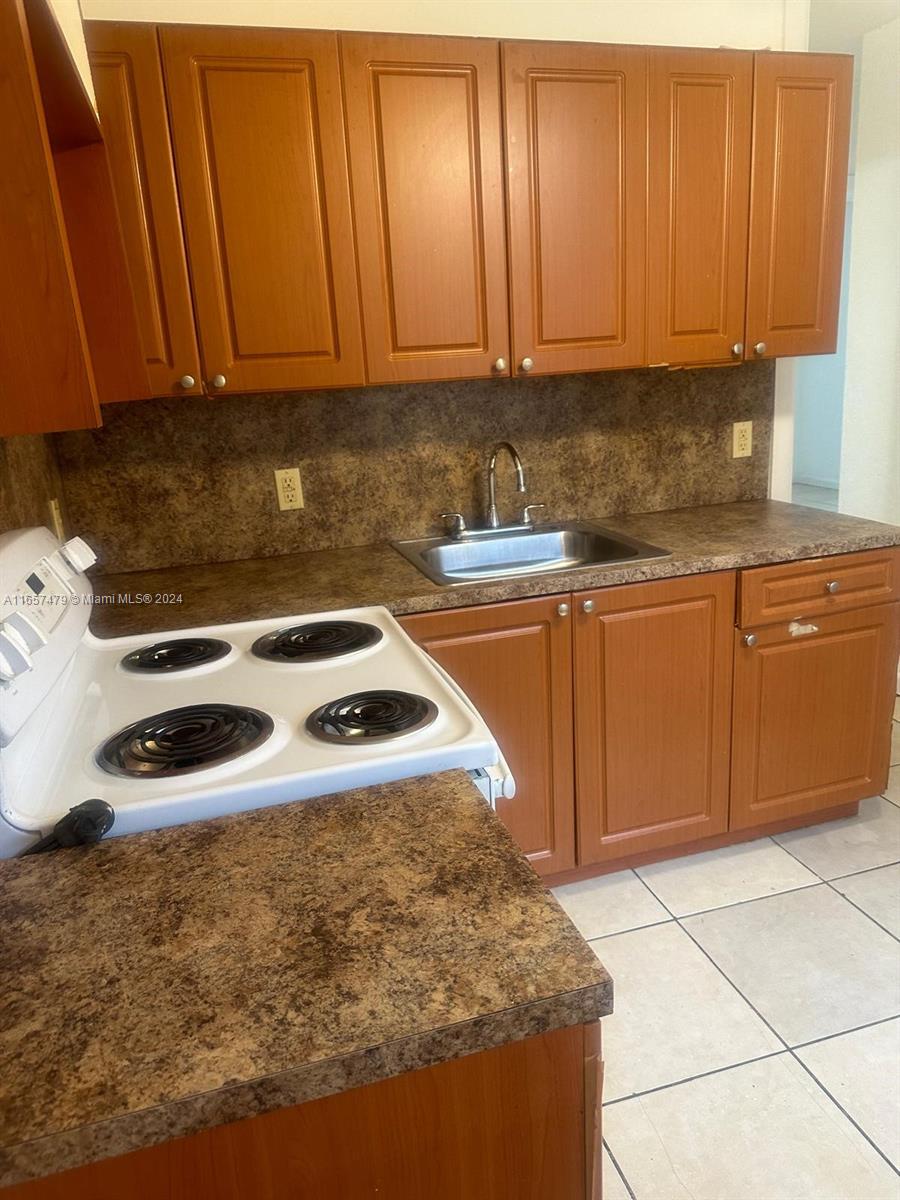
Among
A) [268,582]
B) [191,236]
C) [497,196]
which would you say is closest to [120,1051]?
[268,582]

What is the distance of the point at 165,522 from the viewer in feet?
7.17

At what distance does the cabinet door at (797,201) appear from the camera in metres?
2.06

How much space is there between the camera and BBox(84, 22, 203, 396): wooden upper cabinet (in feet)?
5.39

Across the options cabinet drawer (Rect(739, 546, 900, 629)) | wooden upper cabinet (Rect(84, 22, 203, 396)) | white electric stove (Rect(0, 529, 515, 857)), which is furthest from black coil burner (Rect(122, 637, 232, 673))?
cabinet drawer (Rect(739, 546, 900, 629))

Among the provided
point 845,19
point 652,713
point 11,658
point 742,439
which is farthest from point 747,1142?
point 845,19

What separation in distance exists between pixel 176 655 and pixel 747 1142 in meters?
1.37

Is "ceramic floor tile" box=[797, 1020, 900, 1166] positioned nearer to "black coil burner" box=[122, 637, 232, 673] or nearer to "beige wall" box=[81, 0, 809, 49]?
"black coil burner" box=[122, 637, 232, 673]

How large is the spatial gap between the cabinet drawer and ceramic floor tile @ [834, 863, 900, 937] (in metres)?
0.73

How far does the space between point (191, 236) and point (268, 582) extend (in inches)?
31.7

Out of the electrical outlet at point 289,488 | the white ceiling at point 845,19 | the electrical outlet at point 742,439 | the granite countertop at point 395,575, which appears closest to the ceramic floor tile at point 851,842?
the granite countertop at point 395,575

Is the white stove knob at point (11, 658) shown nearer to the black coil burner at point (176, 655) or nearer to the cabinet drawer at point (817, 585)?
the black coil burner at point (176, 655)

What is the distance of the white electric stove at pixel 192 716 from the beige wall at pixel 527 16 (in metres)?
1.40

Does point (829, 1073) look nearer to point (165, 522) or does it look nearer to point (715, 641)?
point (715, 641)

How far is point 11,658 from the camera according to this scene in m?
0.97
